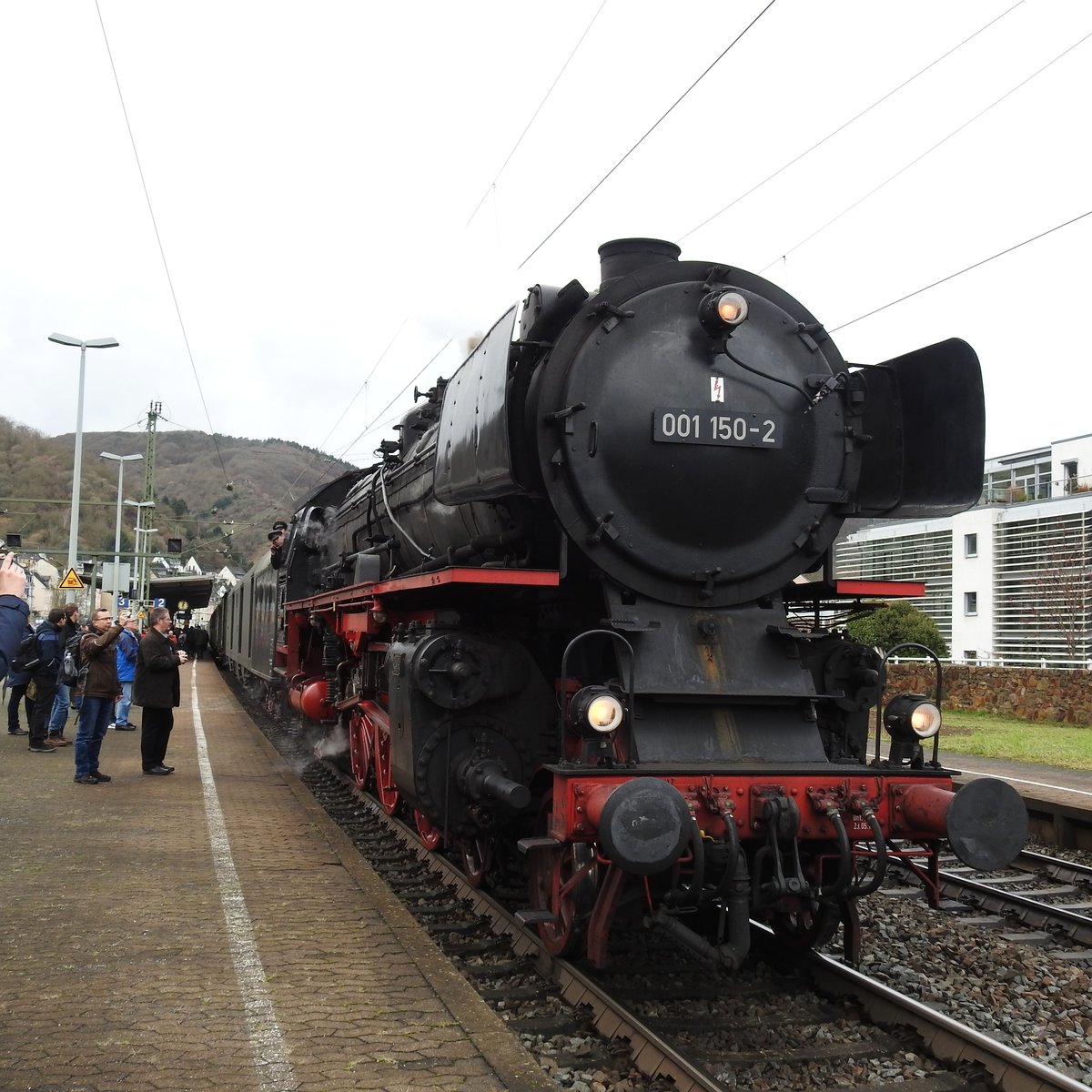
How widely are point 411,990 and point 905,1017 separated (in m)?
2.09

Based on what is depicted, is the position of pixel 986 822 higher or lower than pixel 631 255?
lower

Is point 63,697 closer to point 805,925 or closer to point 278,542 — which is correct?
point 278,542

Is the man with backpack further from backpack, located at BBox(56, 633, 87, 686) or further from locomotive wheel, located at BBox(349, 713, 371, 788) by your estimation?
locomotive wheel, located at BBox(349, 713, 371, 788)

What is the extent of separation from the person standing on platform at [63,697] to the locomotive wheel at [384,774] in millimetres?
6186

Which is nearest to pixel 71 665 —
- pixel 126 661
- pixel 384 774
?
pixel 126 661

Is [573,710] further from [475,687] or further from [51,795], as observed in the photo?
[51,795]

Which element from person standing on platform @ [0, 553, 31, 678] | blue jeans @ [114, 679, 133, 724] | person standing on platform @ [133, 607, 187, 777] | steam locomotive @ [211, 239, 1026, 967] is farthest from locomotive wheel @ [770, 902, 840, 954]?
blue jeans @ [114, 679, 133, 724]

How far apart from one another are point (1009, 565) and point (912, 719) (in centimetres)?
2253

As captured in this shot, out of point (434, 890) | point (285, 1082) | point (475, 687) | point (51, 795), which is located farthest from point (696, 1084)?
point (51, 795)

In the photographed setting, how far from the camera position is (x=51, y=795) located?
9.67 metres

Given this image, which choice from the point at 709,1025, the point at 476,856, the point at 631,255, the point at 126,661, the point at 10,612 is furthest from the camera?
the point at 126,661

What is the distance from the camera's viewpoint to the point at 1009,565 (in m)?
25.6

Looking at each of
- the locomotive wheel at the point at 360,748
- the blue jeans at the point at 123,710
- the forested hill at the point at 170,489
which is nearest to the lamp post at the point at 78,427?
the forested hill at the point at 170,489

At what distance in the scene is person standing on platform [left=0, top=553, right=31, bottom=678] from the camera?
335 centimetres
